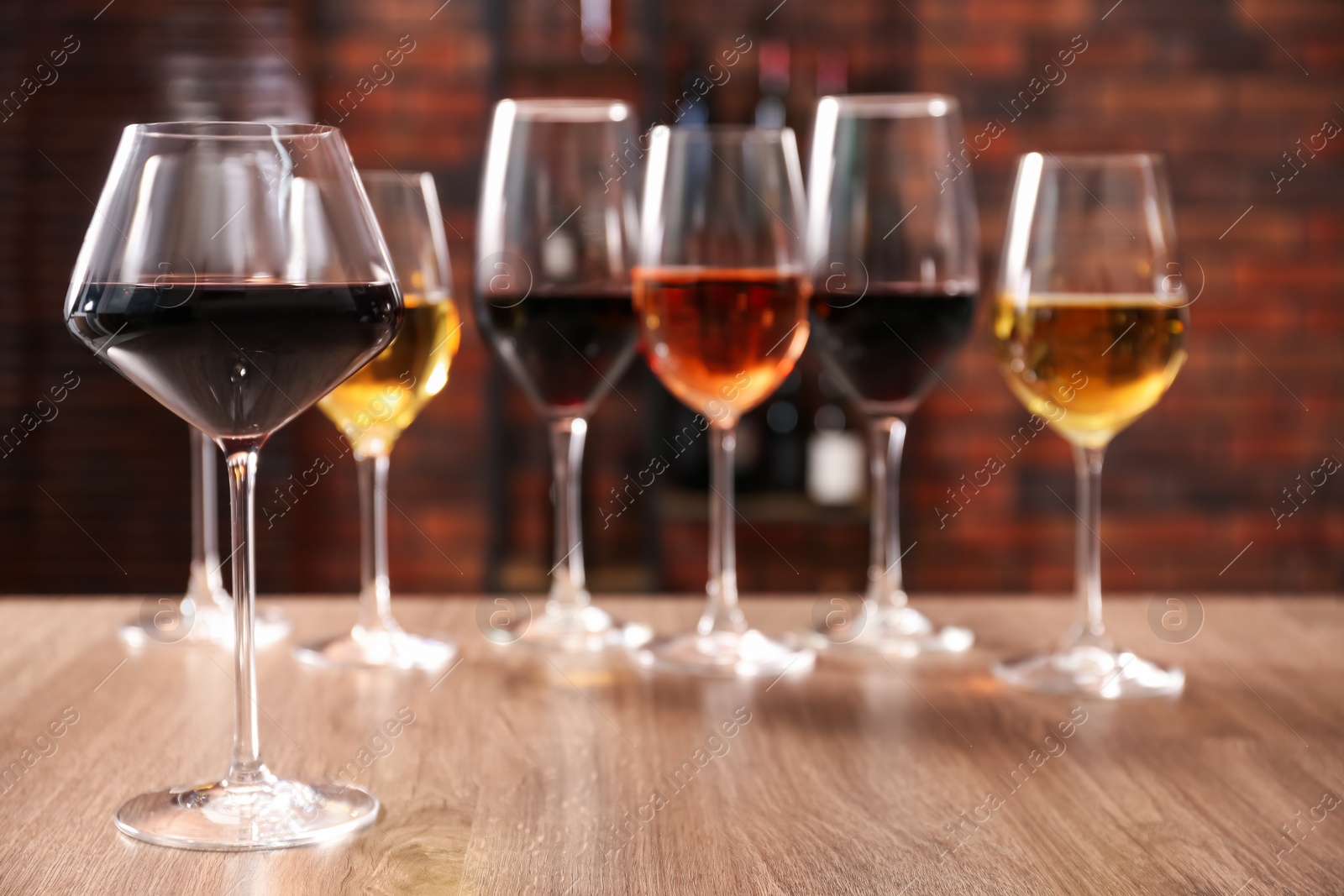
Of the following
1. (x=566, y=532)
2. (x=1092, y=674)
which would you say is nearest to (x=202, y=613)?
(x=566, y=532)

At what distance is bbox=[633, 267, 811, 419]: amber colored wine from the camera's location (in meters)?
0.96

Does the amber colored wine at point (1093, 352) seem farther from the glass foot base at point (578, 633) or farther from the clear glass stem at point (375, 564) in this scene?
the clear glass stem at point (375, 564)

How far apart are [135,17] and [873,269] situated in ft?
7.85

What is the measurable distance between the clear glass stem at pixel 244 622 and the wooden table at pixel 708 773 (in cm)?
5

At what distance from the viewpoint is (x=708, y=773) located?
2.35 feet

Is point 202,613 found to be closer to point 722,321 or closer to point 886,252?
point 722,321

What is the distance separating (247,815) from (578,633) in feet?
1.32

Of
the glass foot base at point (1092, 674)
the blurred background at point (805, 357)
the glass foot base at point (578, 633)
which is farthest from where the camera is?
the blurred background at point (805, 357)

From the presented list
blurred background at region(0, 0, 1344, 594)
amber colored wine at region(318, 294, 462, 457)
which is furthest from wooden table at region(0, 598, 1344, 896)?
blurred background at region(0, 0, 1344, 594)

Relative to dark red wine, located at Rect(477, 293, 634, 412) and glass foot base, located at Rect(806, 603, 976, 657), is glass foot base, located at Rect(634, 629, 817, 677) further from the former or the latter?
dark red wine, located at Rect(477, 293, 634, 412)

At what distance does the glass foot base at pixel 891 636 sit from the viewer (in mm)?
996

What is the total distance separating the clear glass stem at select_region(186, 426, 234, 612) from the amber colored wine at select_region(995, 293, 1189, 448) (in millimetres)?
574

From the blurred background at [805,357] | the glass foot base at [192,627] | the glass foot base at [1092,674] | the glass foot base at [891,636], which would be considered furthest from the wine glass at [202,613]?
the blurred background at [805,357]

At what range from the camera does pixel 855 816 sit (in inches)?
25.8
